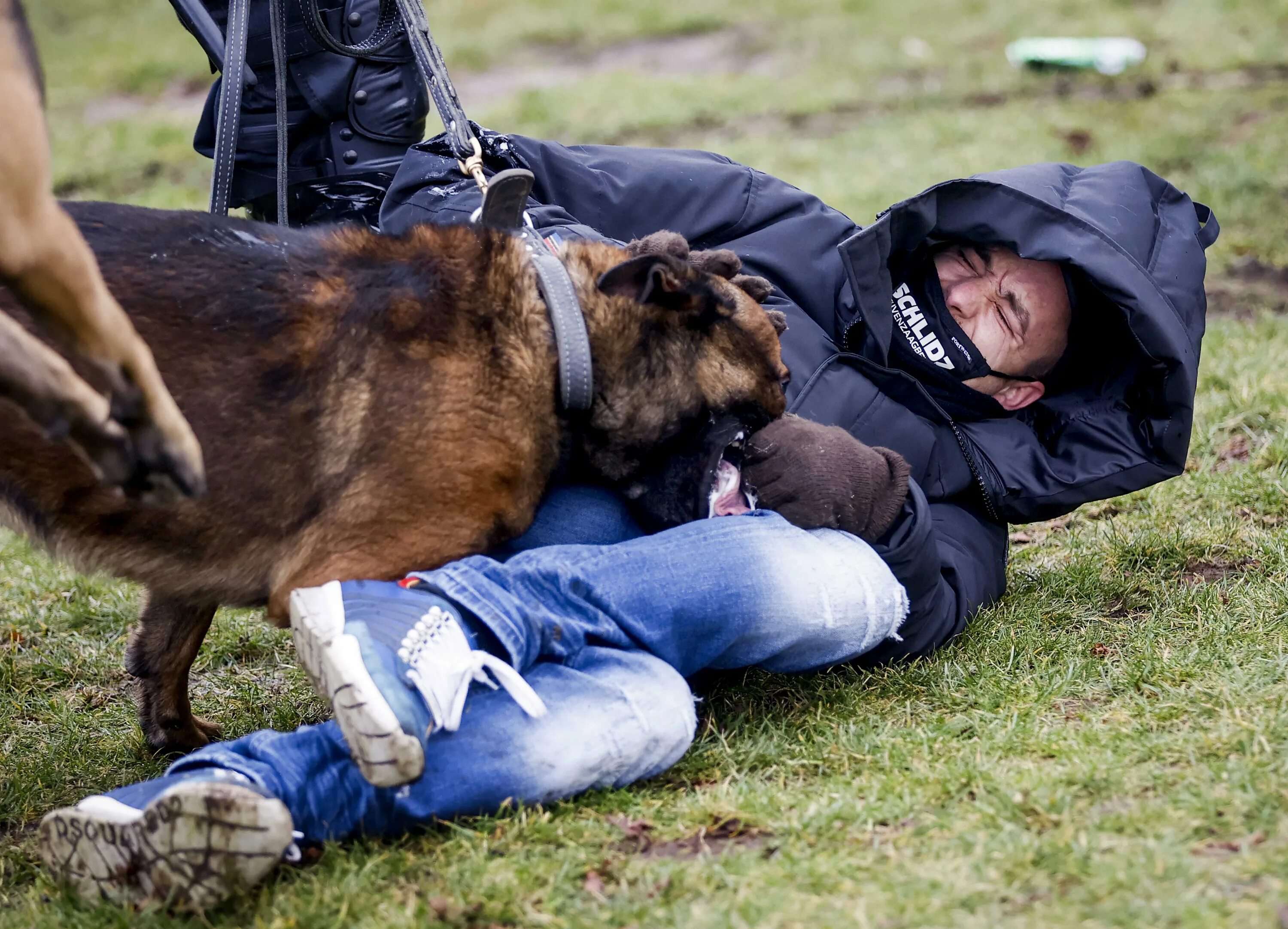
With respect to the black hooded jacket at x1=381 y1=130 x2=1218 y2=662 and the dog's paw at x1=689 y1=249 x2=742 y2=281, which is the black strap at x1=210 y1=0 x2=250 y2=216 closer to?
the black hooded jacket at x1=381 y1=130 x2=1218 y2=662

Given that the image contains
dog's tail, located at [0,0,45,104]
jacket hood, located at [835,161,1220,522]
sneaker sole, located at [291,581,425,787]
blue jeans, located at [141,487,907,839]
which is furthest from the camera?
jacket hood, located at [835,161,1220,522]

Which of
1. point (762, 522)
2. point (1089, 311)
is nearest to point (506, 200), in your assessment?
point (762, 522)

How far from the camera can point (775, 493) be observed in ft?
9.77

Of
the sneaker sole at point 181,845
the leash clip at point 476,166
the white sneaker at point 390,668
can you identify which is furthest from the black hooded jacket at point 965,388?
the sneaker sole at point 181,845

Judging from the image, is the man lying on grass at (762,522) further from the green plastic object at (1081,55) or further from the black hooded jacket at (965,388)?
the green plastic object at (1081,55)

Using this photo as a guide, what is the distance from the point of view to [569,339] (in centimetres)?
281

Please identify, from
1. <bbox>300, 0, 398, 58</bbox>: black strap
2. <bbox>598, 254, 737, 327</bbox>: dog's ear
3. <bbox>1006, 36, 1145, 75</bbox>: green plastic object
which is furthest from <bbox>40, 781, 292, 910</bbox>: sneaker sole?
<bbox>1006, 36, 1145, 75</bbox>: green plastic object

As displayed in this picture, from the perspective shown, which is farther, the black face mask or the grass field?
the black face mask

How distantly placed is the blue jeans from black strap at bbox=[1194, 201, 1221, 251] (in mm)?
1591

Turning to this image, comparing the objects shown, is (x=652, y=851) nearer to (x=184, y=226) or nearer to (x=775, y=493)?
(x=775, y=493)

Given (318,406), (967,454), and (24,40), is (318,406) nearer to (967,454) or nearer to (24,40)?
(24,40)

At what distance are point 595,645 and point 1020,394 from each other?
174 centimetres

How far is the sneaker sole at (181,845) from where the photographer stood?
2.14 meters

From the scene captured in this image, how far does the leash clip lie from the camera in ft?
11.1
